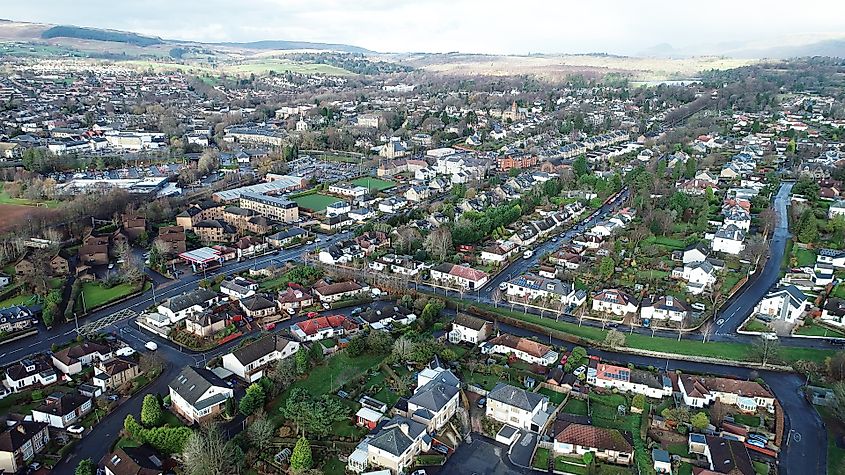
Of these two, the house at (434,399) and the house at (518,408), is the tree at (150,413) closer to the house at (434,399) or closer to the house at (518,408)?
the house at (434,399)

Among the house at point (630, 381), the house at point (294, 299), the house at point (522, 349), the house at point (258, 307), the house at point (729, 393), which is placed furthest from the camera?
the house at point (294, 299)

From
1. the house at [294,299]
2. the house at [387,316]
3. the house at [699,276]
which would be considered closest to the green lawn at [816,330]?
the house at [699,276]

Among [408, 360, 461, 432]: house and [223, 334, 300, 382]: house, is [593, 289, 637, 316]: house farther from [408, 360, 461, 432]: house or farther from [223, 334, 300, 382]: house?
[223, 334, 300, 382]: house

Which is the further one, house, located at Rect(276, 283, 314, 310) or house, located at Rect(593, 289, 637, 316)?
house, located at Rect(276, 283, 314, 310)

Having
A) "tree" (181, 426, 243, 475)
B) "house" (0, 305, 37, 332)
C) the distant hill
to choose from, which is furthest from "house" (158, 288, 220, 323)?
the distant hill

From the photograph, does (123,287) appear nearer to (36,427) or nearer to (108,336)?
(108,336)

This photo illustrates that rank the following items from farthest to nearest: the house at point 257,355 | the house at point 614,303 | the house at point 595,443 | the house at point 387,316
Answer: the house at point 614,303 < the house at point 387,316 < the house at point 257,355 < the house at point 595,443
